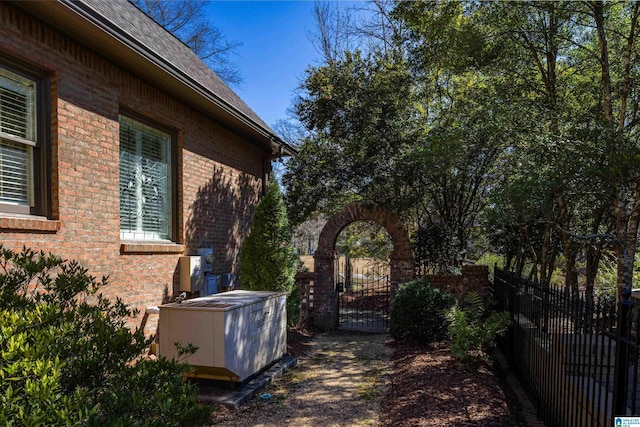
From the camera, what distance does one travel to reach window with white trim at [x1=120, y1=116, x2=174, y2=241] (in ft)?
19.0

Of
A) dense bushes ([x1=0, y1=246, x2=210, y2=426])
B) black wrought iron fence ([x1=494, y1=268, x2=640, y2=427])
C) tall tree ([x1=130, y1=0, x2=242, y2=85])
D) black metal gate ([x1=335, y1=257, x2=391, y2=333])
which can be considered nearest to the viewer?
dense bushes ([x1=0, y1=246, x2=210, y2=426])

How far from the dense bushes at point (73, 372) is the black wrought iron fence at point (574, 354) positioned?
2.75 meters

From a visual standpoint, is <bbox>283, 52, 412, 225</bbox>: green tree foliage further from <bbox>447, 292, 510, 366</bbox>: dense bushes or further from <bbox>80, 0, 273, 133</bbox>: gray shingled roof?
<bbox>447, 292, 510, 366</bbox>: dense bushes

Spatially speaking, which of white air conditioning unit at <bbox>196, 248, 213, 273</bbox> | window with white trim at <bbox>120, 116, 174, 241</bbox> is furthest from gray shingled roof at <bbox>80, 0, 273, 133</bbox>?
white air conditioning unit at <bbox>196, 248, 213, 273</bbox>

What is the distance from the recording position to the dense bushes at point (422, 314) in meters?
7.45

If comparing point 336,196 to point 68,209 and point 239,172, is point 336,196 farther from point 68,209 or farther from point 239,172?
point 68,209

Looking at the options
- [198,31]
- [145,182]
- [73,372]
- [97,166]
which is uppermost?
[198,31]

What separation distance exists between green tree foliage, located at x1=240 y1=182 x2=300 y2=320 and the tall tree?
12.0m

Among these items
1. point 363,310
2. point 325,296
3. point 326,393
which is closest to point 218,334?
point 326,393

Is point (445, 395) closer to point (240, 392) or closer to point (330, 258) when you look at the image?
point (240, 392)

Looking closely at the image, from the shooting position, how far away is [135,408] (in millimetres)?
1953

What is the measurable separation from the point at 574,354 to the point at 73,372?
3776 mm

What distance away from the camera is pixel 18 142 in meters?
4.36

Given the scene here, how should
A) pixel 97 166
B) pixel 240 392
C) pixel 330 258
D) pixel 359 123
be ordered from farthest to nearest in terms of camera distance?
pixel 330 258, pixel 359 123, pixel 97 166, pixel 240 392
